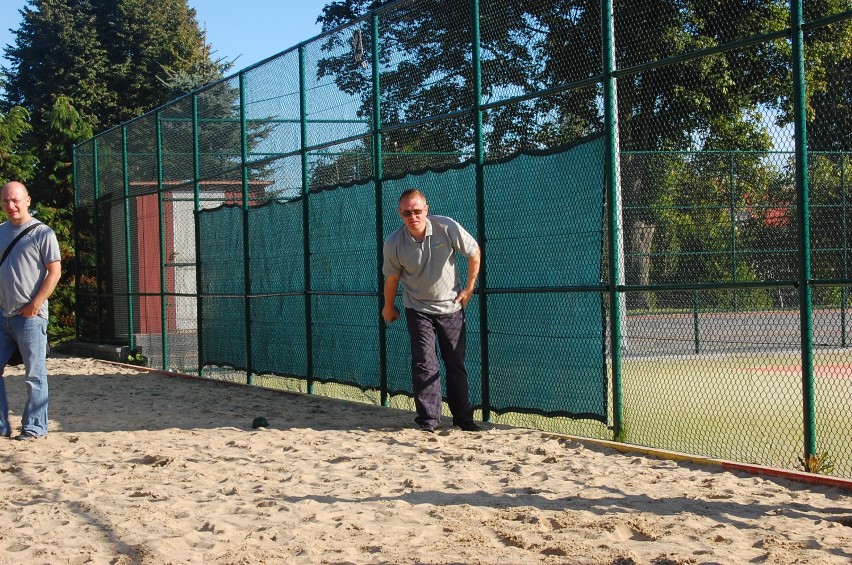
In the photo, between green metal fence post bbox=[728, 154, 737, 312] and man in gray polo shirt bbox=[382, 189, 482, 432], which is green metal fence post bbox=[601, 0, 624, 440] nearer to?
man in gray polo shirt bbox=[382, 189, 482, 432]

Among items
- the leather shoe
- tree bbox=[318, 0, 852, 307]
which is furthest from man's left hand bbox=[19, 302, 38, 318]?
tree bbox=[318, 0, 852, 307]

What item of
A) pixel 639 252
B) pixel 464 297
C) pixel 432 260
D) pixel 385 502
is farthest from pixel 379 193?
pixel 385 502

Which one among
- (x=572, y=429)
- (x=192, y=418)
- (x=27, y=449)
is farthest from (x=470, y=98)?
(x=27, y=449)

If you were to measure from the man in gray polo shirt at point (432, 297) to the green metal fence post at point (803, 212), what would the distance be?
2.57 metres

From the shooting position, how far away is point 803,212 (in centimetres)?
626

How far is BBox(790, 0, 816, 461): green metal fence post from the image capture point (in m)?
6.21

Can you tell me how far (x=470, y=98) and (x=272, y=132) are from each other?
4.03 m

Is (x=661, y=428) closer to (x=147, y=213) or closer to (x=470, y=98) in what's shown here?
(x=470, y=98)

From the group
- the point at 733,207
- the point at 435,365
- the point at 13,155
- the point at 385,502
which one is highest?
the point at 13,155

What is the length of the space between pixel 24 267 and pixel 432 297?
308cm

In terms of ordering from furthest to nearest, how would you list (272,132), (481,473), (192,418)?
(272,132) → (192,418) → (481,473)

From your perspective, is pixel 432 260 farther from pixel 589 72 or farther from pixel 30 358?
pixel 30 358

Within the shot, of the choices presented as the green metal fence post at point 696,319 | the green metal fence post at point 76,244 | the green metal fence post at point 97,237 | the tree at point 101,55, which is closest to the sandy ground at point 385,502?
the green metal fence post at point 696,319

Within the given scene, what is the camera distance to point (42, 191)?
73.6 ft
